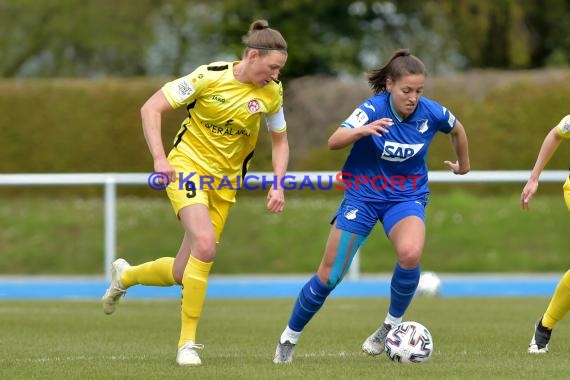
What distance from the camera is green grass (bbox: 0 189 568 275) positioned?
18.3 metres

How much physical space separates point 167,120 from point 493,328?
1183cm

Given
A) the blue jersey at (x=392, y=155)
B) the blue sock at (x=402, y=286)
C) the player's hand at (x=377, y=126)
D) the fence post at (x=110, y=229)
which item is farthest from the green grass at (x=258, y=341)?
the fence post at (x=110, y=229)

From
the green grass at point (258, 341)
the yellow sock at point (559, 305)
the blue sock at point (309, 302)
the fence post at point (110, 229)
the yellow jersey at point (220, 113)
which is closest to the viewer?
the green grass at point (258, 341)

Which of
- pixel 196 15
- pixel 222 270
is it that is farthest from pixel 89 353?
pixel 196 15

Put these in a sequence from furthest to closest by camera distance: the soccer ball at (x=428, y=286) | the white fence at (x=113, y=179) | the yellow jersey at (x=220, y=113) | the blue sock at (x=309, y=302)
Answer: the white fence at (x=113, y=179)
the soccer ball at (x=428, y=286)
the yellow jersey at (x=220, y=113)
the blue sock at (x=309, y=302)

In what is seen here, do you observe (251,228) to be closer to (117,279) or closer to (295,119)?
(295,119)

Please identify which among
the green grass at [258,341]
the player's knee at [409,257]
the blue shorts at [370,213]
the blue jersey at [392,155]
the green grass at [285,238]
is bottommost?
the green grass at [285,238]

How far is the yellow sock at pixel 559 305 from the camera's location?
8.18m

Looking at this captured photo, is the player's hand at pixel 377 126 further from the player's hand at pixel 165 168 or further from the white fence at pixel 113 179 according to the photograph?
the white fence at pixel 113 179

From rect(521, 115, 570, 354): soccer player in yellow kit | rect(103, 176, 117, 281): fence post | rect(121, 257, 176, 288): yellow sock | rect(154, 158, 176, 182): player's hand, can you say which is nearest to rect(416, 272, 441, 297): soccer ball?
rect(103, 176, 117, 281): fence post

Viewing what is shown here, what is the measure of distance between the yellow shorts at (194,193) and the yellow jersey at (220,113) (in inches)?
2.4

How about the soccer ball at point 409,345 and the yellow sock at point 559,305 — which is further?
the yellow sock at point 559,305

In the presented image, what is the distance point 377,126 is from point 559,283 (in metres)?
1.83

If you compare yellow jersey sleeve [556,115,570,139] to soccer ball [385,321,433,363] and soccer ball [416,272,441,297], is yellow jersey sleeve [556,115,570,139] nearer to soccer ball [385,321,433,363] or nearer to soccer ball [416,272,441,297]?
soccer ball [385,321,433,363]
